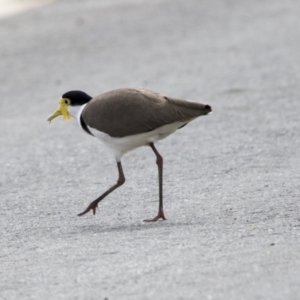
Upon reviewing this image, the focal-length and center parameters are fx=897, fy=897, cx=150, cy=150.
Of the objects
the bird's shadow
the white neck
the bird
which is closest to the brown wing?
the bird

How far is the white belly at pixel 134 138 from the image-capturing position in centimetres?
689

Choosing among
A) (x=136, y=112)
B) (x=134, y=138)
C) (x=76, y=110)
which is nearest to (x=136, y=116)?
(x=136, y=112)

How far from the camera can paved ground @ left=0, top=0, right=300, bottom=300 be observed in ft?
17.5

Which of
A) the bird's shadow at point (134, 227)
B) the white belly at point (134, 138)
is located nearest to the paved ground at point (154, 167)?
the bird's shadow at point (134, 227)

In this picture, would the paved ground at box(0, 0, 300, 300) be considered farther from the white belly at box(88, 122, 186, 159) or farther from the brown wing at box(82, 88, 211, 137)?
the brown wing at box(82, 88, 211, 137)

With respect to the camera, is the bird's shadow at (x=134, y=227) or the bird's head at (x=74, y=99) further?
the bird's head at (x=74, y=99)

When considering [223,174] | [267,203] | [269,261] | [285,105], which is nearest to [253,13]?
[285,105]

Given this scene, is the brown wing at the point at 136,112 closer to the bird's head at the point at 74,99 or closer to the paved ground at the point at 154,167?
the bird's head at the point at 74,99

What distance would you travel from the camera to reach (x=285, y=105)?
37.7 ft

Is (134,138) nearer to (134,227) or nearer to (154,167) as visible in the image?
(134,227)

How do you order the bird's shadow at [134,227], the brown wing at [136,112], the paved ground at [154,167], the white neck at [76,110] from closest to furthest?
the paved ground at [154,167]
the bird's shadow at [134,227]
the brown wing at [136,112]
the white neck at [76,110]

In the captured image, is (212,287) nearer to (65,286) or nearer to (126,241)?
(65,286)

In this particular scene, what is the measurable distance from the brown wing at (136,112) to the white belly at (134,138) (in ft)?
0.18

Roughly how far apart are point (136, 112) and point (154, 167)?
2.24 metres
